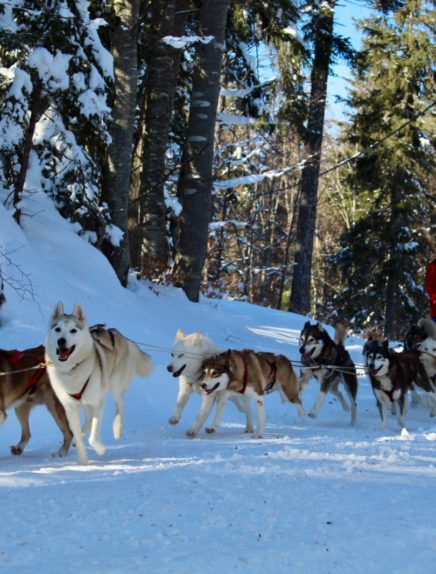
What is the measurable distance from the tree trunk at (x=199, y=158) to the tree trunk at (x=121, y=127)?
1.81 metres

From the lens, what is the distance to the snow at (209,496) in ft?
10.2

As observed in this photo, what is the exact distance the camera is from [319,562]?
9.96 feet

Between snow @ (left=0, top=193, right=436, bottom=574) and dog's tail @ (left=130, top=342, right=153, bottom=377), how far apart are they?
648 millimetres

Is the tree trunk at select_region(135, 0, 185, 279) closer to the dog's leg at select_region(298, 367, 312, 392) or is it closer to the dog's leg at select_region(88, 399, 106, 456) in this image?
the dog's leg at select_region(298, 367, 312, 392)

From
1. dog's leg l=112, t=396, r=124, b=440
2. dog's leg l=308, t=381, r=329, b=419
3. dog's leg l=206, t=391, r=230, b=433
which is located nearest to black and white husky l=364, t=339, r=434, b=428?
dog's leg l=308, t=381, r=329, b=419

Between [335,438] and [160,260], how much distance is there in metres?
7.51

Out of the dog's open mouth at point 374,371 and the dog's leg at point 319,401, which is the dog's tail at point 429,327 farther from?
the dog's open mouth at point 374,371

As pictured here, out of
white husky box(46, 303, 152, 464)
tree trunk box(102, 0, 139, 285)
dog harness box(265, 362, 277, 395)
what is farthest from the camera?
tree trunk box(102, 0, 139, 285)

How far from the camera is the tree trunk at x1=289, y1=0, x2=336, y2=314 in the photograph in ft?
64.0

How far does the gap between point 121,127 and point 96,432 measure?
292 inches

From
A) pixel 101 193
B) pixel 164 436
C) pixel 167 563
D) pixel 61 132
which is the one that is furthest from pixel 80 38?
pixel 167 563

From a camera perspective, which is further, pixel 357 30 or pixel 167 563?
pixel 357 30

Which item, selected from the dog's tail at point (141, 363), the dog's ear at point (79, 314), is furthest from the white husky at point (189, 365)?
the dog's ear at point (79, 314)

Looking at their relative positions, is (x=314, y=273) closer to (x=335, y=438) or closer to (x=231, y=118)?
(x=231, y=118)
